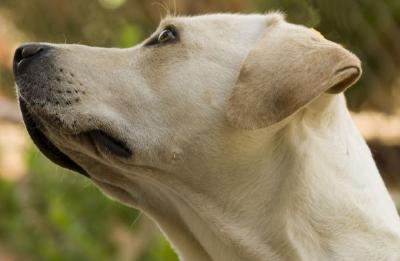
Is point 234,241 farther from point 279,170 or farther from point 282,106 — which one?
point 282,106

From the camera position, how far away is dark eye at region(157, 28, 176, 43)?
3424mm

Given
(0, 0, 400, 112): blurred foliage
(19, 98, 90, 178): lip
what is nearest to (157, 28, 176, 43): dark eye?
(0, 0, 400, 112): blurred foliage

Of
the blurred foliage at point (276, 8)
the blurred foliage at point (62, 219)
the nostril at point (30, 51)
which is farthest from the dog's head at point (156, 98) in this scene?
the blurred foliage at point (62, 219)

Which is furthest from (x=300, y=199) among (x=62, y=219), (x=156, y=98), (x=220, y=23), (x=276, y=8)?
(x=62, y=219)

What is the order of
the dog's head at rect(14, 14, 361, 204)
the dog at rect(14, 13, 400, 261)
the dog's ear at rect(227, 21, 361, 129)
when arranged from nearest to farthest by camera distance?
the dog's ear at rect(227, 21, 361, 129)
the dog at rect(14, 13, 400, 261)
the dog's head at rect(14, 14, 361, 204)

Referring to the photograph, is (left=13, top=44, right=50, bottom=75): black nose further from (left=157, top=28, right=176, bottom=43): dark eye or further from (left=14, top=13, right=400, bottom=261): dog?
(left=157, top=28, right=176, bottom=43): dark eye

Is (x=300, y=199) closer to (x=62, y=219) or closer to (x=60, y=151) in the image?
(x=60, y=151)

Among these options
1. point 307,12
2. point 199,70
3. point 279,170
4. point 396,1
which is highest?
point 199,70

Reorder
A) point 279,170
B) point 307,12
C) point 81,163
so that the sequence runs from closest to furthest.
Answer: point 279,170
point 81,163
point 307,12

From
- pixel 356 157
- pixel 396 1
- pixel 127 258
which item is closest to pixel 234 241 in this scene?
pixel 356 157

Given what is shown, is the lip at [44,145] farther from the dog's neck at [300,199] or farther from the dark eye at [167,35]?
the dark eye at [167,35]

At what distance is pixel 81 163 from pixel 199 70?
0.52 meters

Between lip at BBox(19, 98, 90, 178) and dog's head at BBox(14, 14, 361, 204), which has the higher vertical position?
dog's head at BBox(14, 14, 361, 204)

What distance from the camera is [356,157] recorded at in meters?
3.23
